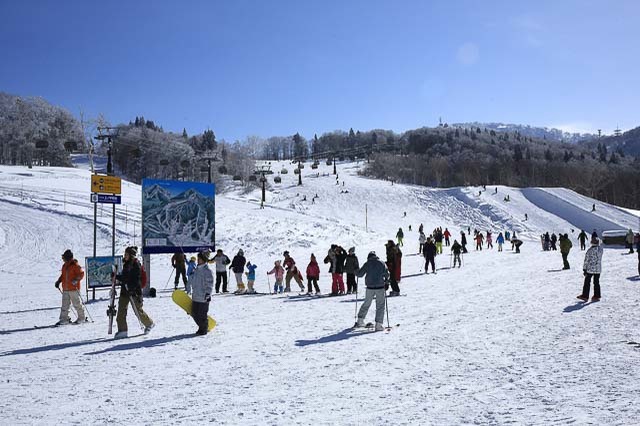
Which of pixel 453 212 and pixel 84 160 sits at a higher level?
pixel 84 160

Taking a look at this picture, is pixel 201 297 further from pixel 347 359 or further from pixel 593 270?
pixel 593 270

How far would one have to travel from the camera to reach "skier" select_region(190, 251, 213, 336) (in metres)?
10.1

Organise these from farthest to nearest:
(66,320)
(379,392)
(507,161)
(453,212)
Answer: (507,161) < (453,212) < (66,320) < (379,392)

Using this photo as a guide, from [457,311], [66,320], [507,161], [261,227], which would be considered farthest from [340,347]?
[507,161]

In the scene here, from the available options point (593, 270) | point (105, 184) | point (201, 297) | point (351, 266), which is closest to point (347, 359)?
point (201, 297)

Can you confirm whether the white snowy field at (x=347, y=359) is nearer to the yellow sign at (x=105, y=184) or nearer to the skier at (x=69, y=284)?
the skier at (x=69, y=284)

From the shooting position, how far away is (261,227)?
4031cm

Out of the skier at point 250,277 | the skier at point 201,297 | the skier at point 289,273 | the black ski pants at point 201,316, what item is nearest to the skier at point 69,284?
the skier at point 201,297

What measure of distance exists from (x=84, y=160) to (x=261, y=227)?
4961 inches

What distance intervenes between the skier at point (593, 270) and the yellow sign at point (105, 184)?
1545 cm

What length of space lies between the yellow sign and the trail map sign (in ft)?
3.57

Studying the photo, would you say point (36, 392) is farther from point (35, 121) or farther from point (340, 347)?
point (35, 121)

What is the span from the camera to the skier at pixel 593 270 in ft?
42.1

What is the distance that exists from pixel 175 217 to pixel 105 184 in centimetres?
280
